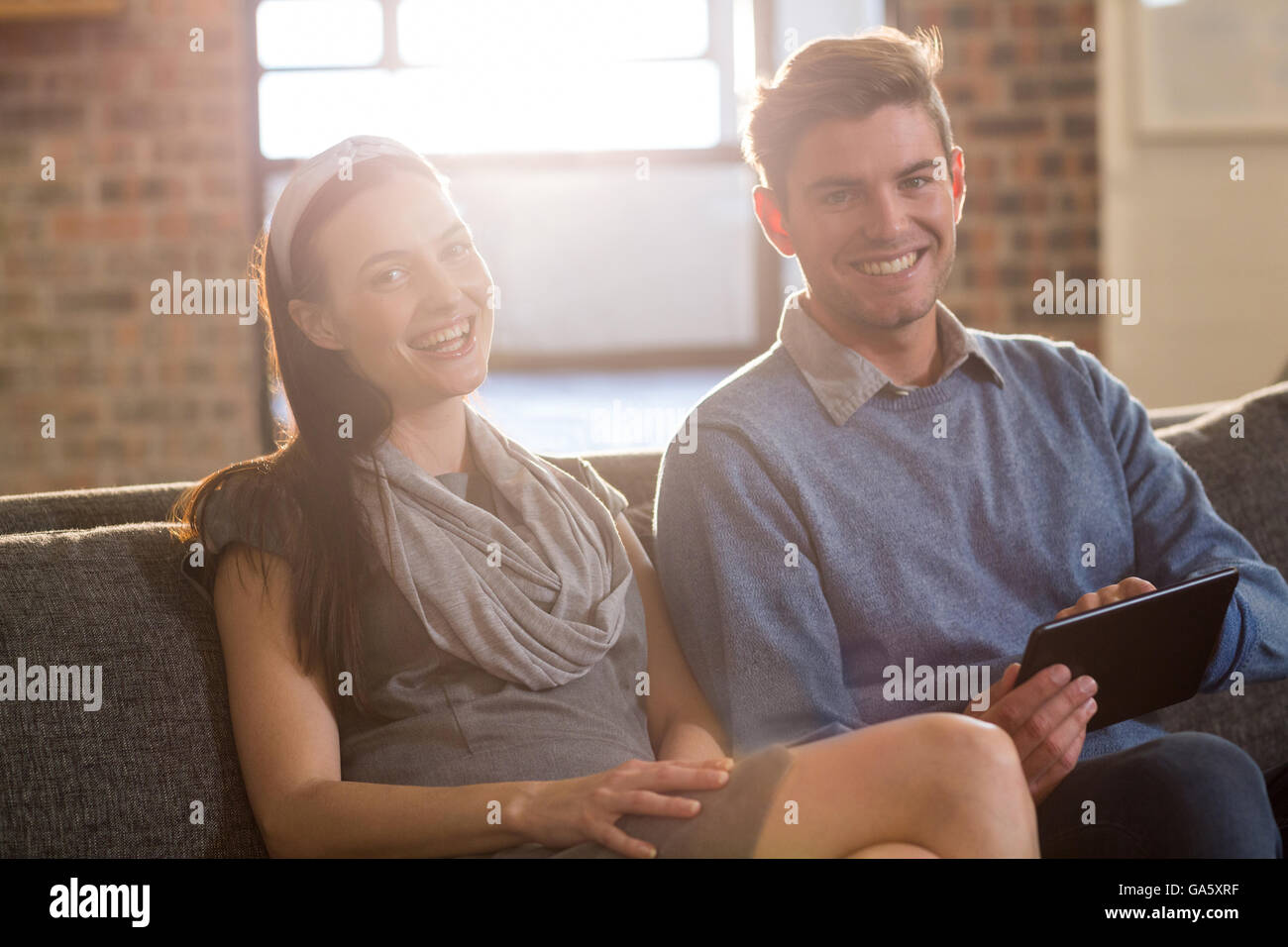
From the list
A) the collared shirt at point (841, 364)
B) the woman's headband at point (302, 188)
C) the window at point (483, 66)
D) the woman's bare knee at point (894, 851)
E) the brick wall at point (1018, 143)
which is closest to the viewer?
the woman's bare knee at point (894, 851)

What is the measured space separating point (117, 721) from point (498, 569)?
0.38 metres

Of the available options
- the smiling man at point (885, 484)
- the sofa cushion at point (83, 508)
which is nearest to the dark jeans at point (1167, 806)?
the smiling man at point (885, 484)

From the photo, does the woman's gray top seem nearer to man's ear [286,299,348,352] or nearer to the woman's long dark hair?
the woman's long dark hair

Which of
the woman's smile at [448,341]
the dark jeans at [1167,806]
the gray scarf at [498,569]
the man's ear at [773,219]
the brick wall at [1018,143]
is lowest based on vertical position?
the dark jeans at [1167,806]

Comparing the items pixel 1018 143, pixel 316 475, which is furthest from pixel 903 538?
pixel 1018 143

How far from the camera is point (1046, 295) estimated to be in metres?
3.25

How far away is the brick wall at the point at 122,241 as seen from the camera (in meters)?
3.18

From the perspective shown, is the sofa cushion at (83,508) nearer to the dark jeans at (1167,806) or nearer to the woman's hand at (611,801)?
the woman's hand at (611,801)

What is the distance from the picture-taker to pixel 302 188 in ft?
3.65

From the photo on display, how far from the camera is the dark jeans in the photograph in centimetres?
97

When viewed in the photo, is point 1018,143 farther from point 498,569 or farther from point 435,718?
point 435,718

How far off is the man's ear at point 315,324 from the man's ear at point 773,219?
518mm

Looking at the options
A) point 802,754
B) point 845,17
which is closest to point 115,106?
point 845,17

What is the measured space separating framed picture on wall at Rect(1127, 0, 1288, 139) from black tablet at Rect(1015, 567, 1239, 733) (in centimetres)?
244
